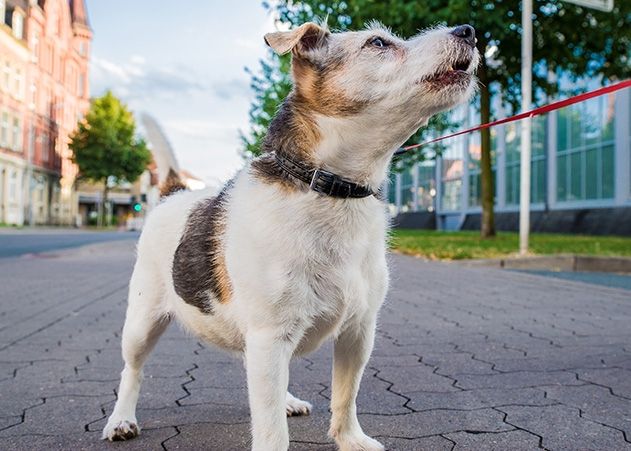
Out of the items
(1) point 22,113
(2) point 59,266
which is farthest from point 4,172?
(2) point 59,266

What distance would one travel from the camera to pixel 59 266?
12258 mm

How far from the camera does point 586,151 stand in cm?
2522

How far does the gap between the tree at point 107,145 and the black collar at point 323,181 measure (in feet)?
180

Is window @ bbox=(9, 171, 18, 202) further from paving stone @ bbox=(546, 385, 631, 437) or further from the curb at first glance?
paving stone @ bbox=(546, 385, 631, 437)

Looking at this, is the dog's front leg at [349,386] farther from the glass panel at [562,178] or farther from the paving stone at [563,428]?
the glass panel at [562,178]

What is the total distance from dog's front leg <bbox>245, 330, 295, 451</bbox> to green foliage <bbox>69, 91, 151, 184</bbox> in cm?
5509

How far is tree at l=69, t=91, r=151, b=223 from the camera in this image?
179 ft

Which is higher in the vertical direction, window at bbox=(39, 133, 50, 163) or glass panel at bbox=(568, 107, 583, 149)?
window at bbox=(39, 133, 50, 163)

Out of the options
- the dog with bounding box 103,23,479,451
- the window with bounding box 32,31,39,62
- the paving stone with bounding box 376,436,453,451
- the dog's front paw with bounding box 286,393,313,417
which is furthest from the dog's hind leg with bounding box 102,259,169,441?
the window with bounding box 32,31,39,62

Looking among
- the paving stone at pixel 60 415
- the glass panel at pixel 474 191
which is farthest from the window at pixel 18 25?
the paving stone at pixel 60 415

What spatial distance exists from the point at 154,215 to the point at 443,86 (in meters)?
1.55

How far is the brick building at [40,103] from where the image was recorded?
151 feet

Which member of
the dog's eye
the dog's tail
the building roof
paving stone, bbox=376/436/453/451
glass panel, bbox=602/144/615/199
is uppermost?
the building roof

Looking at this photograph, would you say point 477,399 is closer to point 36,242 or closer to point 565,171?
point 36,242
